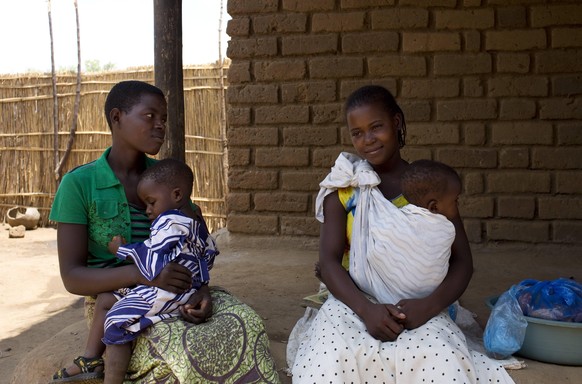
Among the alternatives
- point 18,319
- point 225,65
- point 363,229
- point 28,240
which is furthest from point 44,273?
point 363,229

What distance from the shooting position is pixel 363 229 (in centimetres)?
283

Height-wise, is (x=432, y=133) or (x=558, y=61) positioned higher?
(x=558, y=61)

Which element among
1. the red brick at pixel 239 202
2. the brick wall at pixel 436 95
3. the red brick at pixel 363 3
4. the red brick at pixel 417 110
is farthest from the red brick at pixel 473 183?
the red brick at pixel 239 202

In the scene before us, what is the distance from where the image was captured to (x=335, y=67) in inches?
198

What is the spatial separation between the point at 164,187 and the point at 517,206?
290 centimetres

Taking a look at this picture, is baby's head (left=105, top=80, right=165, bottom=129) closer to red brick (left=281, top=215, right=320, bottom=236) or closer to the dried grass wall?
red brick (left=281, top=215, right=320, bottom=236)

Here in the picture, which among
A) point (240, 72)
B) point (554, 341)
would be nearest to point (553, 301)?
point (554, 341)

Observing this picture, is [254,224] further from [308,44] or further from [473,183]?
[473,183]

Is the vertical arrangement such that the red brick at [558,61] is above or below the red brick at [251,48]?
below

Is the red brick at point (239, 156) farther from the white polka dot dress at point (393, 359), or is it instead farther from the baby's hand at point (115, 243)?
the white polka dot dress at point (393, 359)

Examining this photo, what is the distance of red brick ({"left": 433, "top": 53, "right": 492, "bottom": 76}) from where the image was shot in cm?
481

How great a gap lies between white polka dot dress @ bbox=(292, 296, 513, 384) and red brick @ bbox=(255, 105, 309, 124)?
2.64m

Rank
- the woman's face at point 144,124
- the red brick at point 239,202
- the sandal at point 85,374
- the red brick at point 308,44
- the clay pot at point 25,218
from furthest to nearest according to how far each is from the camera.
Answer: the clay pot at point 25,218 → the red brick at point 239,202 → the red brick at point 308,44 → the woman's face at point 144,124 → the sandal at point 85,374

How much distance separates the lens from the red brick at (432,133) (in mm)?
4859
